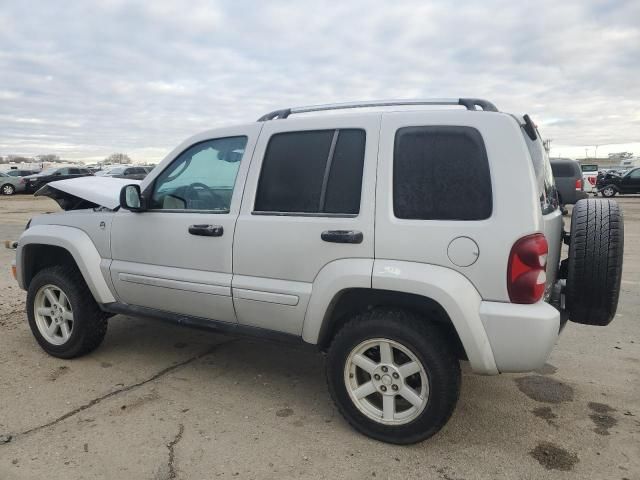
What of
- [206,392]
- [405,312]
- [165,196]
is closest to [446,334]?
[405,312]

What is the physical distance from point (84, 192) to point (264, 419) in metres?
2.34

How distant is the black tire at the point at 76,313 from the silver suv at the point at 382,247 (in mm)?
585

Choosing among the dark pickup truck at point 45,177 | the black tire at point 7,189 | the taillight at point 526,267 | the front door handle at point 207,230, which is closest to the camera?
the taillight at point 526,267

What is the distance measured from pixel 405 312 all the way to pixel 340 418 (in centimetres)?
89

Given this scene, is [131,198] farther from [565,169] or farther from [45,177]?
[45,177]

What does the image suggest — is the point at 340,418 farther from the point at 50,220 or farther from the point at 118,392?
the point at 50,220

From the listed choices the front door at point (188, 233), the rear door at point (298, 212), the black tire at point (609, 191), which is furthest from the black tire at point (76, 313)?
the black tire at point (609, 191)

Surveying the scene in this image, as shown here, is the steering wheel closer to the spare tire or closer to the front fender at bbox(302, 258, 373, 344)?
the front fender at bbox(302, 258, 373, 344)

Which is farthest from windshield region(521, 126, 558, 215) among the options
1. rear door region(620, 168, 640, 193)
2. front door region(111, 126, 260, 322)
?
rear door region(620, 168, 640, 193)

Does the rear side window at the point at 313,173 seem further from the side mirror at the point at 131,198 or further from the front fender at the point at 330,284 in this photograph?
the side mirror at the point at 131,198

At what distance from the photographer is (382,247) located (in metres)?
2.86

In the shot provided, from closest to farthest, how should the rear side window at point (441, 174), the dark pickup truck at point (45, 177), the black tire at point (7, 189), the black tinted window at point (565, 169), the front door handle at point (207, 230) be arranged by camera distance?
the rear side window at point (441, 174) < the front door handle at point (207, 230) < the black tinted window at point (565, 169) < the dark pickup truck at point (45, 177) < the black tire at point (7, 189)

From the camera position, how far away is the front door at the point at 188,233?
135 inches

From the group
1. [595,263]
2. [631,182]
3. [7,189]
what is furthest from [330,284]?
[7,189]
